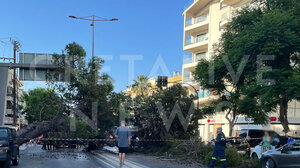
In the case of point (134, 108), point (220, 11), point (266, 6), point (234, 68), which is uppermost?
point (220, 11)

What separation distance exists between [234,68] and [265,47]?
288 centimetres

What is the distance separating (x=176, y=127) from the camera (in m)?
21.4

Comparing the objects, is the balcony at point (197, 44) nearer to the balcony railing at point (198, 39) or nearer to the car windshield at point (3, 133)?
the balcony railing at point (198, 39)

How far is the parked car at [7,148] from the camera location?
11.9 metres

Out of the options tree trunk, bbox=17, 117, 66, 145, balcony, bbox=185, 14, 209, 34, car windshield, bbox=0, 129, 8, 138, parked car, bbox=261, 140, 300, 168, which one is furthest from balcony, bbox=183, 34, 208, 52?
car windshield, bbox=0, 129, 8, 138

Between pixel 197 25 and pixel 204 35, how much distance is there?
5.93 feet

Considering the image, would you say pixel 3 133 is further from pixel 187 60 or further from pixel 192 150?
pixel 187 60

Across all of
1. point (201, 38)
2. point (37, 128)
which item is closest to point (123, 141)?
point (37, 128)

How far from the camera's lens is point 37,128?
21.7 metres

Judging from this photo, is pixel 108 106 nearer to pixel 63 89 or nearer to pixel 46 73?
pixel 63 89

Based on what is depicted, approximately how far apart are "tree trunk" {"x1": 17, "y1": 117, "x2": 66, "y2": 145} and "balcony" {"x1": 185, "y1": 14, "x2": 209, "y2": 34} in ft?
100

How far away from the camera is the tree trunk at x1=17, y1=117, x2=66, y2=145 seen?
21.3 m

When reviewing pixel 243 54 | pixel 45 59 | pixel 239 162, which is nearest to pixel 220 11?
pixel 45 59

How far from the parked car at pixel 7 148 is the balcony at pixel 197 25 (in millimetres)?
37511
